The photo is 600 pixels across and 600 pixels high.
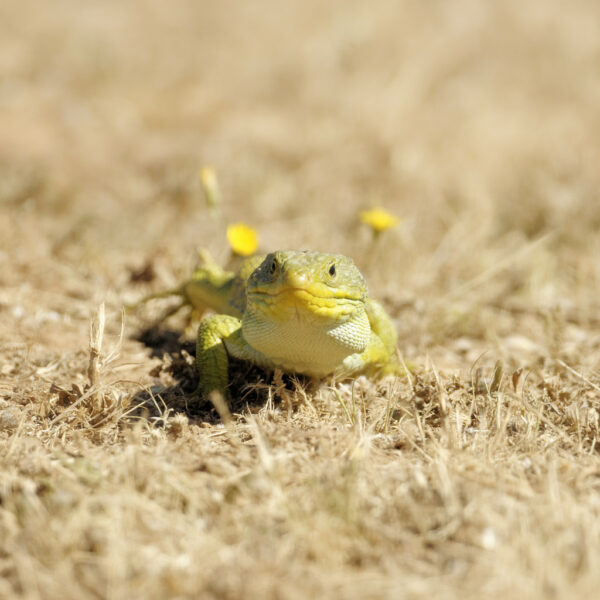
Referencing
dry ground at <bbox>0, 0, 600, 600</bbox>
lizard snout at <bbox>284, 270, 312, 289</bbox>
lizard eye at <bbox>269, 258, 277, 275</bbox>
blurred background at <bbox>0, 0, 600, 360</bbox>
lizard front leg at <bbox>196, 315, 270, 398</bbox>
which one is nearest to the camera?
dry ground at <bbox>0, 0, 600, 600</bbox>

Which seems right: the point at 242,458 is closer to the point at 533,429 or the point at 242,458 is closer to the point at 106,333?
the point at 533,429

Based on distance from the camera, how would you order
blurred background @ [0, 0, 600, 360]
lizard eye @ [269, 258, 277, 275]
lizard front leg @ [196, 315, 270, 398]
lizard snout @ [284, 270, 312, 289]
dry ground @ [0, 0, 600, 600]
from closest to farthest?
1. dry ground @ [0, 0, 600, 600]
2. lizard snout @ [284, 270, 312, 289]
3. lizard eye @ [269, 258, 277, 275]
4. lizard front leg @ [196, 315, 270, 398]
5. blurred background @ [0, 0, 600, 360]

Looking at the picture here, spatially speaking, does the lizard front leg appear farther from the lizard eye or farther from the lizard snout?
the lizard snout

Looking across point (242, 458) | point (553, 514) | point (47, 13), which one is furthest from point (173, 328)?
point (47, 13)

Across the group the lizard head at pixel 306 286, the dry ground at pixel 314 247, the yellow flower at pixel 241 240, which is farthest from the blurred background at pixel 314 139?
the lizard head at pixel 306 286

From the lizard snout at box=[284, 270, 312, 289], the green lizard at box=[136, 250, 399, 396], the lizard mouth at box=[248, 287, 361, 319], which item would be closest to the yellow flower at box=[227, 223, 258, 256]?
the green lizard at box=[136, 250, 399, 396]

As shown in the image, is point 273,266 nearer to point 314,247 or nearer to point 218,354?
point 218,354

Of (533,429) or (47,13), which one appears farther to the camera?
(47,13)

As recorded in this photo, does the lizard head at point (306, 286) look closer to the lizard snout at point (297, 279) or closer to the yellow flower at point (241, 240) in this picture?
the lizard snout at point (297, 279)
